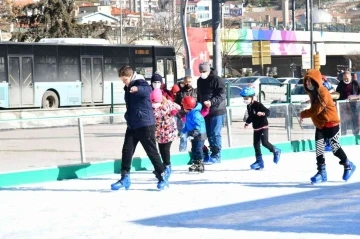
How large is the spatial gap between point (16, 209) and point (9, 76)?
66.3 ft

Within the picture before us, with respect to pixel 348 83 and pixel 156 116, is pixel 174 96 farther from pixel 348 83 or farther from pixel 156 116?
pixel 348 83

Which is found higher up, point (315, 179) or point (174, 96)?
point (174, 96)

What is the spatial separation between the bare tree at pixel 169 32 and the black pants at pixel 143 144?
4619 centimetres

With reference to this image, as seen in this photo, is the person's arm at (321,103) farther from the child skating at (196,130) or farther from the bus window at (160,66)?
the bus window at (160,66)

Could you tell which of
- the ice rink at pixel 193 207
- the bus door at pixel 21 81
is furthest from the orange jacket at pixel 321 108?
the bus door at pixel 21 81

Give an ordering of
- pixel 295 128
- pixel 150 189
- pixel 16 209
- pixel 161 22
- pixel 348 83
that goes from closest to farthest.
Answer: pixel 16 209 → pixel 150 189 → pixel 295 128 → pixel 348 83 → pixel 161 22

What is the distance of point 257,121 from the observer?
14109mm

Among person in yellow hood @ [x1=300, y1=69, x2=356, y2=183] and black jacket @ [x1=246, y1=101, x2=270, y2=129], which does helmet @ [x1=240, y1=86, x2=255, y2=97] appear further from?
person in yellow hood @ [x1=300, y1=69, x2=356, y2=183]

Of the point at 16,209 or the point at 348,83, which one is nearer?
the point at 16,209

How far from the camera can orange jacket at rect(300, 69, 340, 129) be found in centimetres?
1158

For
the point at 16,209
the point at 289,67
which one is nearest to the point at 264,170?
the point at 16,209

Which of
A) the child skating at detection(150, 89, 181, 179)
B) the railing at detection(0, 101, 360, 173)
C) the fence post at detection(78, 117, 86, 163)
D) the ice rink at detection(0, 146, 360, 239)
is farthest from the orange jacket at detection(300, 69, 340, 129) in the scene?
the fence post at detection(78, 117, 86, 163)

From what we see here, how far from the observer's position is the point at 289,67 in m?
75.3

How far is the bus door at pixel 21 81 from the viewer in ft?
98.4
